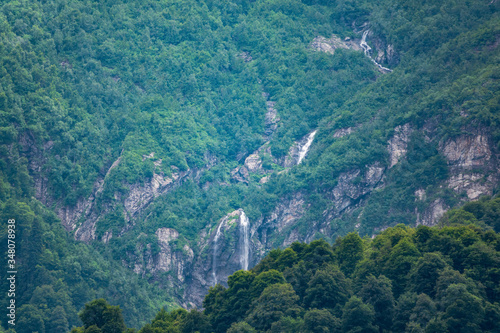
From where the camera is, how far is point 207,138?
126 metres

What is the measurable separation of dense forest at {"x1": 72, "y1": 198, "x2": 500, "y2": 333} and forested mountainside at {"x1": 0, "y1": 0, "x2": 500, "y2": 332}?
82.5ft

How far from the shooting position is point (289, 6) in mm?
144125

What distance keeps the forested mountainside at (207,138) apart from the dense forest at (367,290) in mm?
25142

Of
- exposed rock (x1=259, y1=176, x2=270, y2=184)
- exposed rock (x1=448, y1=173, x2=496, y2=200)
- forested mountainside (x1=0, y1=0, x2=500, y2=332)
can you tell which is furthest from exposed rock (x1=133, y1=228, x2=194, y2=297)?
exposed rock (x1=448, y1=173, x2=496, y2=200)

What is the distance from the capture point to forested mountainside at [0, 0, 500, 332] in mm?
103125

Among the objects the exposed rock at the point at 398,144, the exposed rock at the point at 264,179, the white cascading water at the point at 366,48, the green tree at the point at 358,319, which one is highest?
the green tree at the point at 358,319

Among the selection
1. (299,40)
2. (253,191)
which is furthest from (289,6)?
(253,191)

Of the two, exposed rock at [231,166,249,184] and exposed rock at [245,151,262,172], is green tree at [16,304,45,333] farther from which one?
exposed rock at [245,151,262,172]

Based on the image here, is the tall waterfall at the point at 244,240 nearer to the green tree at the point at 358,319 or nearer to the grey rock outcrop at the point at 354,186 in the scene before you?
the grey rock outcrop at the point at 354,186

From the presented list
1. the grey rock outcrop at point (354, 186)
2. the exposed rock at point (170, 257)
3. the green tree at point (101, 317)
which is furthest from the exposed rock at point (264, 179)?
the green tree at point (101, 317)

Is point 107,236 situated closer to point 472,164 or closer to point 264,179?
point 264,179

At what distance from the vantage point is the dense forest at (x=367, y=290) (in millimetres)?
65000

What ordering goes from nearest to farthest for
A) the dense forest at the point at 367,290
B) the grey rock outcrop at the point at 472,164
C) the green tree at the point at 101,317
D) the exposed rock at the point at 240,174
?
the dense forest at the point at 367,290, the green tree at the point at 101,317, the grey rock outcrop at the point at 472,164, the exposed rock at the point at 240,174

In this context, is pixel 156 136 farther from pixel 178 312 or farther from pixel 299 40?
pixel 178 312
